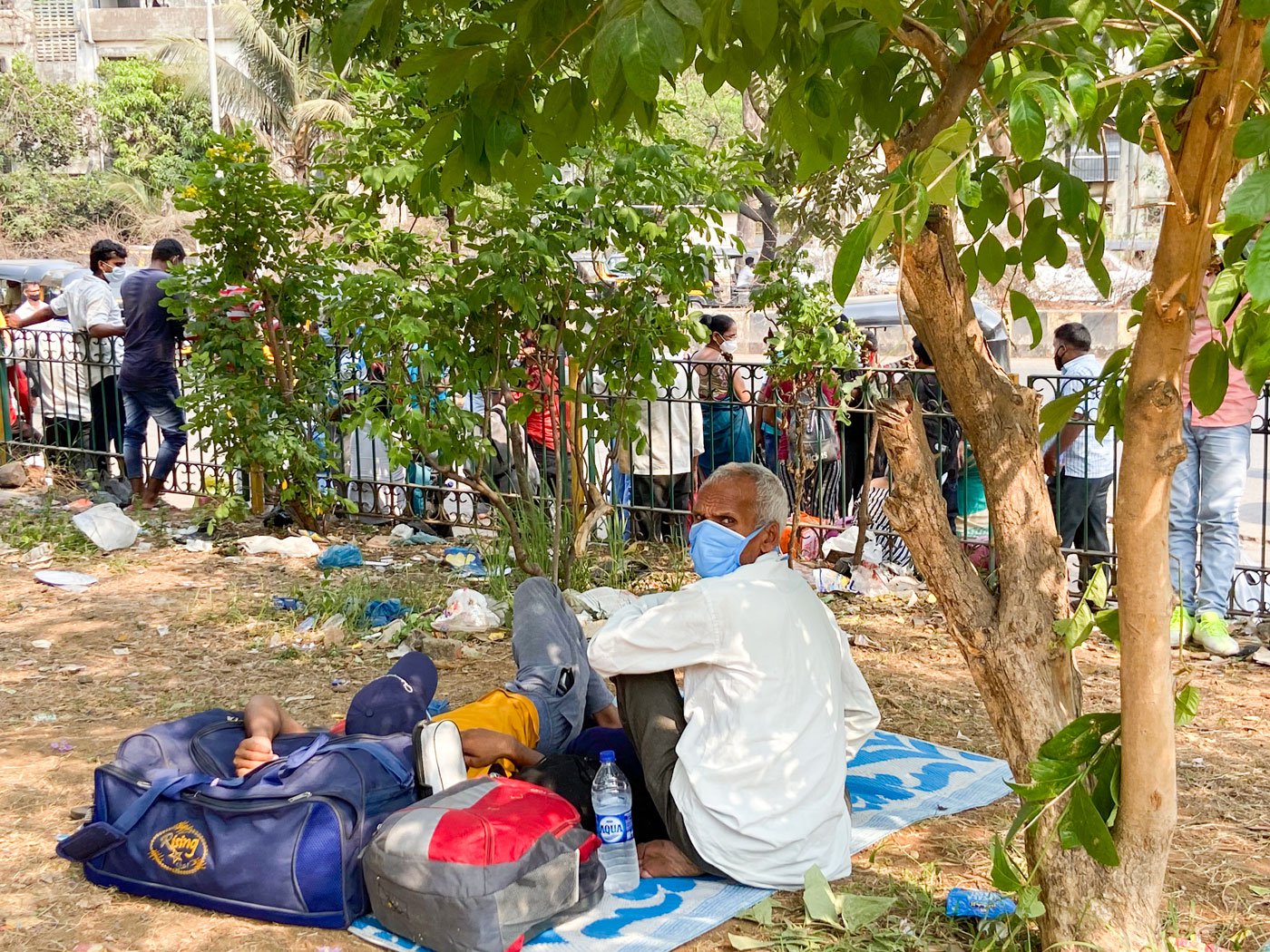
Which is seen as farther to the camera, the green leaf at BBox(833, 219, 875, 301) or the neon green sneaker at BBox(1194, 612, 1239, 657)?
the neon green sneaker at BBox(1194, 612, 1239, 657)

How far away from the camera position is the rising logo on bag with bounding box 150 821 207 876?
12.3ft

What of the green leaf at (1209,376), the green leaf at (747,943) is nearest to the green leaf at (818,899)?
the green leaf at (747,943)

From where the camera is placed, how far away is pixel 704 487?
405 centimetres

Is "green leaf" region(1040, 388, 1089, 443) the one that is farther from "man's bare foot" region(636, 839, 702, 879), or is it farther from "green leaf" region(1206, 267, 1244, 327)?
"man's bare foot" region(636, 839, 702, 879)

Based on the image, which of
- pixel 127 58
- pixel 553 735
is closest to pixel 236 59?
pixel 127 58

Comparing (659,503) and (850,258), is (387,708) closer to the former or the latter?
(850,258)

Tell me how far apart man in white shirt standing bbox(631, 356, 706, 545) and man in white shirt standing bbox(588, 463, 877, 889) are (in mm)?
3995

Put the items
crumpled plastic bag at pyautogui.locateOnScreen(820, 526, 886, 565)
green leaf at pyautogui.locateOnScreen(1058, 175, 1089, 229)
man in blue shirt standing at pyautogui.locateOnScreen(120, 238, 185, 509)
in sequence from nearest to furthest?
green leaf at pyautogui.locateOnScreen(1058, 175, 1089, 229) < crumpled plastic bag at pyautogui.locateOnScreen(820, 526, 886, 565) < man in blue shirt standing at pyautogui.locateOnScreen(120, 238, 185, 509)

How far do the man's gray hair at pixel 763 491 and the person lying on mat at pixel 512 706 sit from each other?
1.10 m

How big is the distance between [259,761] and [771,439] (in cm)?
513

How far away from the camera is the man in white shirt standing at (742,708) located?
148 inches

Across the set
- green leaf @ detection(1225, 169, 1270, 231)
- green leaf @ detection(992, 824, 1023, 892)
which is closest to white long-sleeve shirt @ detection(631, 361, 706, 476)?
green leaf @ detection(992, 824, 1023, 892)

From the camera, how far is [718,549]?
3.95 metres

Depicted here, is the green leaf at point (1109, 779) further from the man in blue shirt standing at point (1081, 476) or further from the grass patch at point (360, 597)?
the grass patch at point (360, 597)
